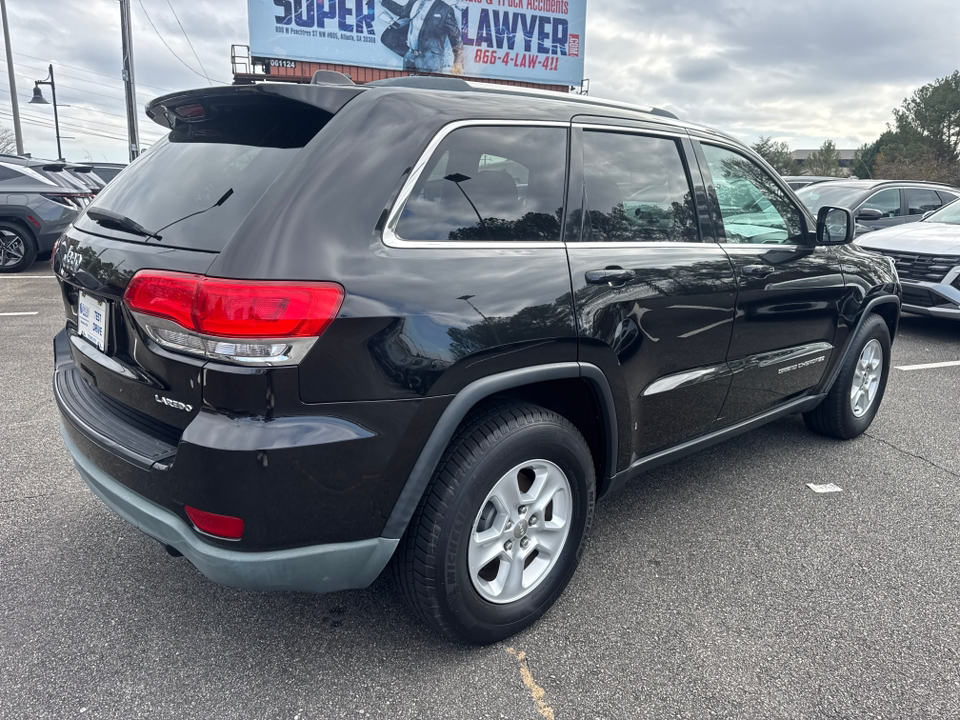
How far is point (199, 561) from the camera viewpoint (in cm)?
195

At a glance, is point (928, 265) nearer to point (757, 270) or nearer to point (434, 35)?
point (757, 270)

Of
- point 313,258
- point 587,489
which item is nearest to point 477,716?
point 587,489

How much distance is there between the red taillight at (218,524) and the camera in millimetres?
1881

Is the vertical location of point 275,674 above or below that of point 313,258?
below

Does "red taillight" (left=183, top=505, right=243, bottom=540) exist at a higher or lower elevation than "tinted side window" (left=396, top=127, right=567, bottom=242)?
lower

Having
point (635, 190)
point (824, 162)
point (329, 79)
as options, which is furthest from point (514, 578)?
point (824, 162)

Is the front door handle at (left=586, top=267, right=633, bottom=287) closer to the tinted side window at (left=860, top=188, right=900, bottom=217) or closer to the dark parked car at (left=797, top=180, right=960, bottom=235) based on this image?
the dark parked car at (left=797, top=180, right=960, bottom=235)

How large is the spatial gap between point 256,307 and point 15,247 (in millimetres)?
10284

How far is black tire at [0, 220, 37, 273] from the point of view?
32.7ft

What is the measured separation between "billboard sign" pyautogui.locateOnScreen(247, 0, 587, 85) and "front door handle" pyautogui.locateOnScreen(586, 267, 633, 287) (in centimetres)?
2978

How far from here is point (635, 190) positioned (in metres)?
2.74

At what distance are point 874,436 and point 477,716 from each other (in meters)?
3.45

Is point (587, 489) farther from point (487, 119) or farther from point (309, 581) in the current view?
point (487, 119)

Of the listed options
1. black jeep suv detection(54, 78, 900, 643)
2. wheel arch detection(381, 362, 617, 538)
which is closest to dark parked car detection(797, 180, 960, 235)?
black jeep suv detection(54, 78, 900, 643)
